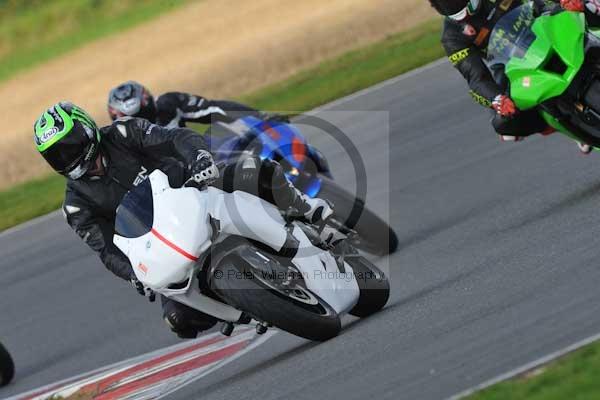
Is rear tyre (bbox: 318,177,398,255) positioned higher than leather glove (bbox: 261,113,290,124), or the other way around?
leather glove (bbox: 261,113,290,124)

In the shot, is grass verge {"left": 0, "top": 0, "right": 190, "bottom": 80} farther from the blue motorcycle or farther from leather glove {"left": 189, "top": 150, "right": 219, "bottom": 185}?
leather glove {"left": 189, "top": 150, "right": 219, "bottom": 185}

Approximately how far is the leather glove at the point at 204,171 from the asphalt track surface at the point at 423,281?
1.14 meters

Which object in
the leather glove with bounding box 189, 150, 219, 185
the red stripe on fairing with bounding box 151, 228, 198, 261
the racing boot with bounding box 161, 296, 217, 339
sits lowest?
the racing boot with bounding box 161, 296, 217, 339

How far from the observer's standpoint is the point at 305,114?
1400 cm

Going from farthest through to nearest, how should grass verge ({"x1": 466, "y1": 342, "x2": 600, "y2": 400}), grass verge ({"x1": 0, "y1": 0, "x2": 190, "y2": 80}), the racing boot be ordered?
grass verge ({"x1": 0, "y1": 0, "x2": 190, "y2": 80}), the racing boot, grass verge ({"x1": 466, "y1": 342, "x2": 600, "y2": 400})

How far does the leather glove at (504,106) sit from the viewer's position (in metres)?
7.75

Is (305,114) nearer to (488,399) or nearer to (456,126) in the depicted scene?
(456,126)

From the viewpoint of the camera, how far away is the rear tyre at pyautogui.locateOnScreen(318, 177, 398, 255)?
8.30 meters

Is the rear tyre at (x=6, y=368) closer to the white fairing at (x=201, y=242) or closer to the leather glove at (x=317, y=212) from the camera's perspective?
the white fairing at (x=201, y=242)

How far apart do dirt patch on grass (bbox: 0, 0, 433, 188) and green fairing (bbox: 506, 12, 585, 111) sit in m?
9.50

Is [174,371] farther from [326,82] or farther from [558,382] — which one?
[326,82]

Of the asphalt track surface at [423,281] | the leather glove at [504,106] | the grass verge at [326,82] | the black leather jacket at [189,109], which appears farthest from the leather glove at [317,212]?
the grass verge at [326,82]

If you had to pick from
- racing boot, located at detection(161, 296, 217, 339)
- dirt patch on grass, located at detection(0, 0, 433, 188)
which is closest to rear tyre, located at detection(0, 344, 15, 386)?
racing boot, located at detection(161, 296, 217, 339)

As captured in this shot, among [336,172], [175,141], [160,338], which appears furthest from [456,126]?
[175,141]
